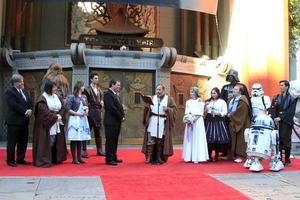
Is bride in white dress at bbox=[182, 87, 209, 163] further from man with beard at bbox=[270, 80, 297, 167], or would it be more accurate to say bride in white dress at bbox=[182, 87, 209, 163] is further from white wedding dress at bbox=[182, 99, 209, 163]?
man with beard at bbox=[270, 80, 297, 167]

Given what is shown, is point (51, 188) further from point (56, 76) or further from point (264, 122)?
point (264, 122)

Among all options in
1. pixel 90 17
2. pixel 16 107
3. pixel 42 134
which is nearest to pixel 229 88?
pixel 42 134

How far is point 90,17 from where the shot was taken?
19.2 meters

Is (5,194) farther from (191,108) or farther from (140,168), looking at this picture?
(191,108)

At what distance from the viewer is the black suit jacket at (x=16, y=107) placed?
9.09 meters

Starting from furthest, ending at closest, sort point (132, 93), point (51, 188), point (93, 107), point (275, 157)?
point (132, 93) → point (93, 107) → point (275, 157) → point (51, 188)

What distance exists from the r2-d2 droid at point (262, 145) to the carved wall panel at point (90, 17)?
430 inches

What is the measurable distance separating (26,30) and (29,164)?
407 inches

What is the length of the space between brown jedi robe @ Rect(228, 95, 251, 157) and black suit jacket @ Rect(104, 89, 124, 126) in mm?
2496

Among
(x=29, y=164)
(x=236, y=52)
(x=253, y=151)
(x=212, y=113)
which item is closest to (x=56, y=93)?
(x=29, y=164)

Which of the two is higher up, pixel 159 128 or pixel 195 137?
pixel 159 128

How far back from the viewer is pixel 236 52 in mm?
15875

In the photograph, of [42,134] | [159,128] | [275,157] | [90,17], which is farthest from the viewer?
[90,17]

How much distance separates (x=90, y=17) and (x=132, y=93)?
Result: 5.96 meters
